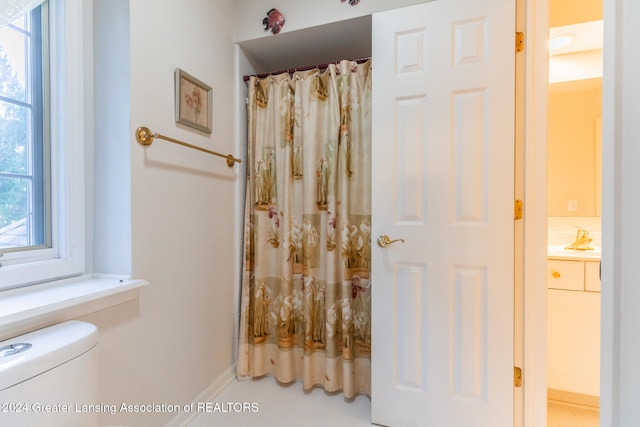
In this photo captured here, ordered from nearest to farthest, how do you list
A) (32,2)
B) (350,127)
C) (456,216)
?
(32,2), (456,216), (350,127)

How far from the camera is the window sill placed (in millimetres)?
784

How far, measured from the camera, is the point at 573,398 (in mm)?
1658

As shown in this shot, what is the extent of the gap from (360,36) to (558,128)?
1.51m

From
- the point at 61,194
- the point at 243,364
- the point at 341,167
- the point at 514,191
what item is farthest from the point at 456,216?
the point at 61,194

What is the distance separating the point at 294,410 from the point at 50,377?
114 centimetres

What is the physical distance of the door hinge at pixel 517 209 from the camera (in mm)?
1291

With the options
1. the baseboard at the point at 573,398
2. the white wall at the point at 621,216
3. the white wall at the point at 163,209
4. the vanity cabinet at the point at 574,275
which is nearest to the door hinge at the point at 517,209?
the vanity cabinet at the point at 574,275

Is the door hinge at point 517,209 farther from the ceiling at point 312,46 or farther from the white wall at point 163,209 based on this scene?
the white wall at point 163,209

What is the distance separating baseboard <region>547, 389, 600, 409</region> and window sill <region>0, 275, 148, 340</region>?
2.25 m

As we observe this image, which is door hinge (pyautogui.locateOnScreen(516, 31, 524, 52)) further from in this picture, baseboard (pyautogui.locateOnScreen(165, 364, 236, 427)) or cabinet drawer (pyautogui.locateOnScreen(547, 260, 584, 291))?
baseboard (pyautogui.locateOnScreen(165, 364, 236, 427))

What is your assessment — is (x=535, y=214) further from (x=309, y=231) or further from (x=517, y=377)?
(x=309, y=231)

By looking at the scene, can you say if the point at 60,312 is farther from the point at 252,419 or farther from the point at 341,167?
the point at 341,167

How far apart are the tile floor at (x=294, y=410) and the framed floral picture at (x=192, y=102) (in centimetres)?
144

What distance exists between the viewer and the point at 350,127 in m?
1.65
